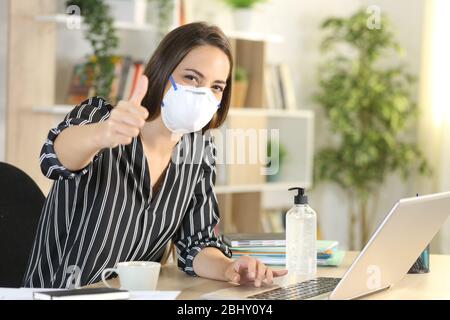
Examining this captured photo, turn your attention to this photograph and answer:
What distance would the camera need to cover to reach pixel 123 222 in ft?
5.57

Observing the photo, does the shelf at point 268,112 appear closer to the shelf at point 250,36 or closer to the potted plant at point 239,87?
the potted plant at point 239,87

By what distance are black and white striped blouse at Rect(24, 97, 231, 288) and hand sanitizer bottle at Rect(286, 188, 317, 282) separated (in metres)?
0.20

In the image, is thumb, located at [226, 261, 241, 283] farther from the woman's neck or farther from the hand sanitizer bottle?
the woman's neck

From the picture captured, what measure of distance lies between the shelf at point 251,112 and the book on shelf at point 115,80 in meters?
0.09

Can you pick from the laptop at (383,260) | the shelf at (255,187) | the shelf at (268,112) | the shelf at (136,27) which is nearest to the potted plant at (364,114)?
the shelf at (268,112)

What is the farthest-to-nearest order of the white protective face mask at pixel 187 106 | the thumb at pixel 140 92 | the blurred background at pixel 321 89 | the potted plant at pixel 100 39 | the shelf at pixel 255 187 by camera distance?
the shelf at pixel 255 187
the blurred background at pixel 321 89
the potted plant at pixel 100 39
the white protective face mask at pixel 187 106
the thumb at pixel 140 92

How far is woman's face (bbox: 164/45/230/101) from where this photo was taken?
1.67 meters

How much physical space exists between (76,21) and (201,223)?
1.83m

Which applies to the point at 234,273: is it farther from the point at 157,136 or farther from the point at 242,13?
the point at 242,13

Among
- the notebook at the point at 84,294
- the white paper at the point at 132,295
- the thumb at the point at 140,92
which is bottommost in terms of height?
the white paper at the point at 132,295

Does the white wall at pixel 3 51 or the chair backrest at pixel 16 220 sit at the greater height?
the white wall at pixel 3 51

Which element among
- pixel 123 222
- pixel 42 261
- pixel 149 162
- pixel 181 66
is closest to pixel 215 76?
pixel 181 66

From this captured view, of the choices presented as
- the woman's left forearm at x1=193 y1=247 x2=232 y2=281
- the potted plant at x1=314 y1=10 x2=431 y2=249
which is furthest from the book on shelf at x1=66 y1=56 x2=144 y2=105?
the woman's left forearm at x1=193 y1=247 x2=232 y2=281

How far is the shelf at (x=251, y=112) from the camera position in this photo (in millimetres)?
3295
